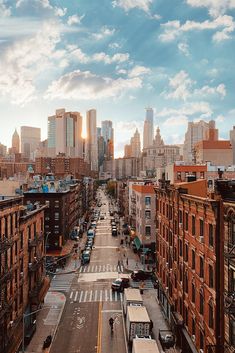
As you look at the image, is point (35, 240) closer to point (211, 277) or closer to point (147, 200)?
point (211, 277)

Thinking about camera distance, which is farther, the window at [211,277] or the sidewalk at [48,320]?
the sidewalk at [48,320]

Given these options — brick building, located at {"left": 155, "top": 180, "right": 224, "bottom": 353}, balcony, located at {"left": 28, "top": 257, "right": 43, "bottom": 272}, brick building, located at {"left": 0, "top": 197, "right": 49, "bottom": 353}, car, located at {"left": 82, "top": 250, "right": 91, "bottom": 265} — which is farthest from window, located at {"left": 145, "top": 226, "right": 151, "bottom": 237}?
balcony, located at {"left": 28, "top": 257, "right": 43, "bottom": 272}

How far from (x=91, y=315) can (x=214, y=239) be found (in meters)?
26.4

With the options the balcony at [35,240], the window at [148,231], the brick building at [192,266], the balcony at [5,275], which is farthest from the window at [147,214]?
the balcony at [5,275]

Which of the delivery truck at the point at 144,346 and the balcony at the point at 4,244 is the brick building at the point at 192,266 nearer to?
the delivery truck at the point at 144,346

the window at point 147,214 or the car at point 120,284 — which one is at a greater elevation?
the window at point 147,214

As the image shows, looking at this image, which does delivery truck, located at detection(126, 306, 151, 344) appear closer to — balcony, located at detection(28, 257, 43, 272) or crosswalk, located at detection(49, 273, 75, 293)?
balcony, located at detection(28, 257, 43, 272)

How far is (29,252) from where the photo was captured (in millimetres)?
43312

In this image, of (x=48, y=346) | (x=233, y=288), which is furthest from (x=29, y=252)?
(x=233, y=288)

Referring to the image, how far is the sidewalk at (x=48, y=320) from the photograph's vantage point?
38591 mm

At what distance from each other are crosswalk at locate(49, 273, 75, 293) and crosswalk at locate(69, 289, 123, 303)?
2525 mm

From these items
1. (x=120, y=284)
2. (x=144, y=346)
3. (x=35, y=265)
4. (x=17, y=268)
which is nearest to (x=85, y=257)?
(x=120, y=284)

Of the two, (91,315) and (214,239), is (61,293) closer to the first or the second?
(91,315)

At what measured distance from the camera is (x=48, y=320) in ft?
149
